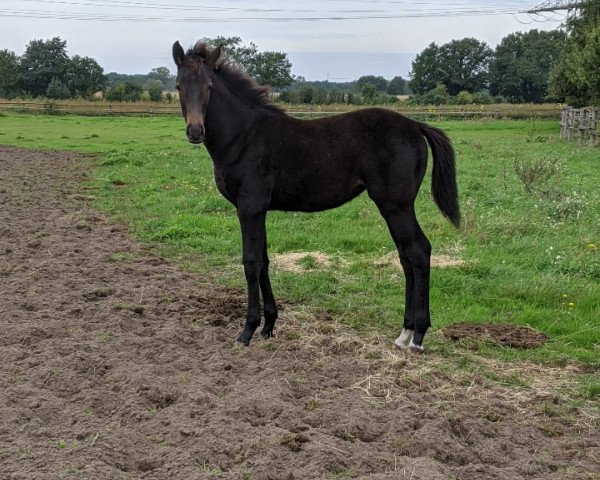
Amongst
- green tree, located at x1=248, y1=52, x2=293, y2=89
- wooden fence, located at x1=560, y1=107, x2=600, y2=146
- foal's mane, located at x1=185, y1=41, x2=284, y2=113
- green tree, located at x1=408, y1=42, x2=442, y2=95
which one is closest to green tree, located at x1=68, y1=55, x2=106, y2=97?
green tree, located at x1=248, y1=52, x2=293, y2=89

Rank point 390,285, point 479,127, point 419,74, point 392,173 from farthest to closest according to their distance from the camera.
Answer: point 419,74 → point 479,127 → point 390,285 → point 392,173

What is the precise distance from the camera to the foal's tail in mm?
6848

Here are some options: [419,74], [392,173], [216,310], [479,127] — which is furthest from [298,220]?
[419,74]

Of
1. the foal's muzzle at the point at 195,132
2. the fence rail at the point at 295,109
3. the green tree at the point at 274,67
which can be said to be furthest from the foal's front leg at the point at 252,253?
the green tree at the point at 274,67

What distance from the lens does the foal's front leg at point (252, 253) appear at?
6613 mm

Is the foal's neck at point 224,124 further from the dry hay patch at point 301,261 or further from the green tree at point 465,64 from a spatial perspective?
the green tree at point 465,64

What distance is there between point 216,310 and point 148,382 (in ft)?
7.75

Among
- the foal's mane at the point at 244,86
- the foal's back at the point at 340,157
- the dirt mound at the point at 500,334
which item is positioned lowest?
the dirt mound at the point at 500,334

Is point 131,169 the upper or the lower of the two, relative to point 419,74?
lower

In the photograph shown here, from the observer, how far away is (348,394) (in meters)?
5.16

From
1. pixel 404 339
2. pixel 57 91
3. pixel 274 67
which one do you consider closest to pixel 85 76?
pixel 57 91

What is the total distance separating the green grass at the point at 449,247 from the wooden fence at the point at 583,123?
12.2 m

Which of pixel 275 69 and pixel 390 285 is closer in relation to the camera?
pixel 390 285

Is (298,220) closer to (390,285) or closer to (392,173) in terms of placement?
(390,285)
